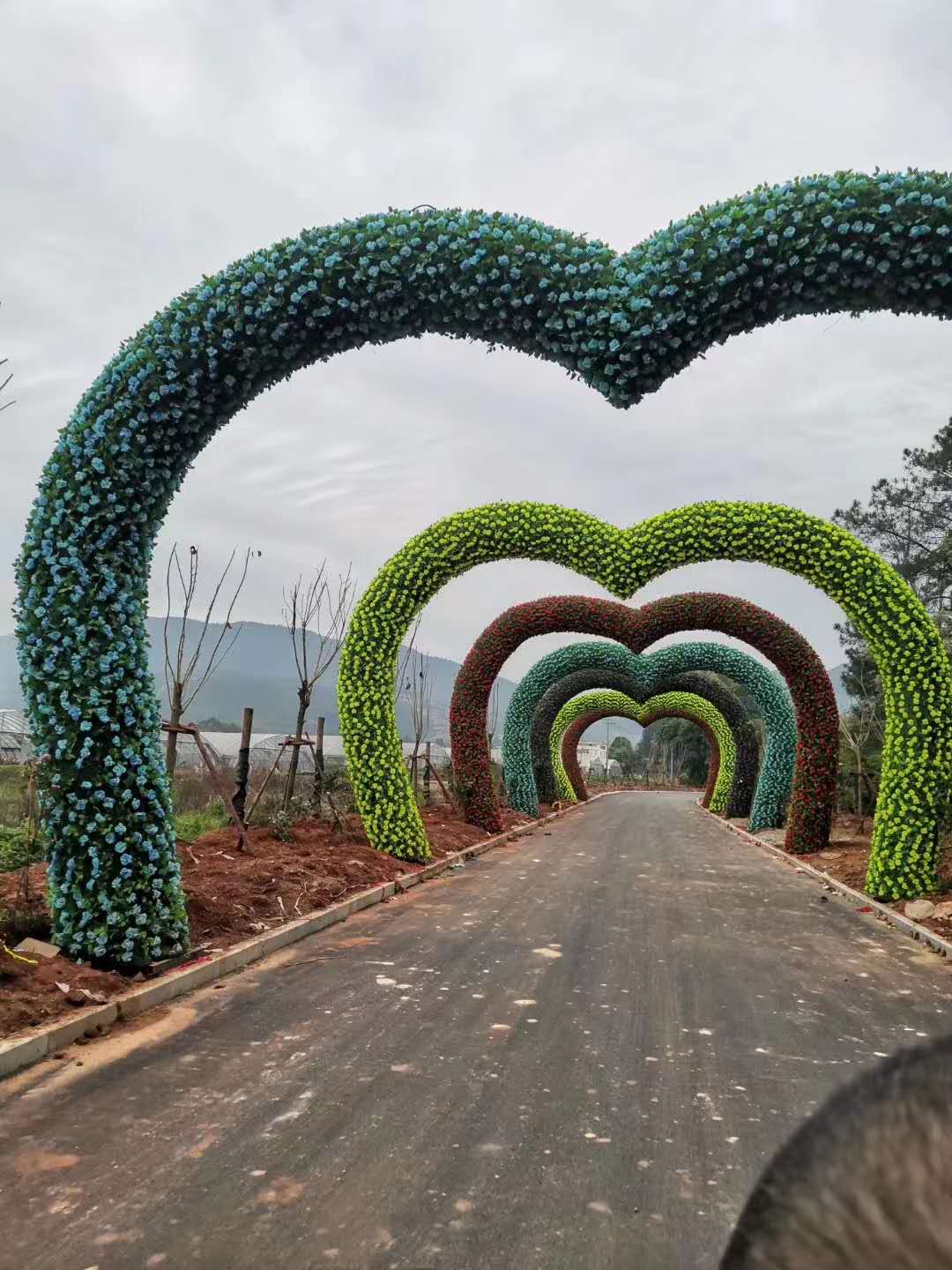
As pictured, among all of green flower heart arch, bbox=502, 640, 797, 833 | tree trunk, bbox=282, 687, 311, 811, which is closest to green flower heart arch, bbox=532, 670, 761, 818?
green flower heart arch, bbox=502, 640, 797, 833

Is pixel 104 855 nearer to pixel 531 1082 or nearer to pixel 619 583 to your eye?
pixel 531 1082

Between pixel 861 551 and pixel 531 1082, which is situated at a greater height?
pixel 861 551

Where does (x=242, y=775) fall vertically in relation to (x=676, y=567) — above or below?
below

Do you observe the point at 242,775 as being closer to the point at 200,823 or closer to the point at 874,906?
the point at 200,823

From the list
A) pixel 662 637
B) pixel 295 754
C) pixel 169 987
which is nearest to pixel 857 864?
pixel 662 637

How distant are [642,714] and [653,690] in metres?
7.77

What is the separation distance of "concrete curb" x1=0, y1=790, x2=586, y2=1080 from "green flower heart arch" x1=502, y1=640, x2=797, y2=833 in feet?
40.2

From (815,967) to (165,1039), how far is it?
16.0 feet

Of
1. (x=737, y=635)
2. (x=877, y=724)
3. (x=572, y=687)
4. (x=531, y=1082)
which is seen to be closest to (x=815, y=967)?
(x=531, y=1082)

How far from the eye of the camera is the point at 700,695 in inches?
1008

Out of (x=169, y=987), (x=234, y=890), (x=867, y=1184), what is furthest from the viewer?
(x=234, y=890)

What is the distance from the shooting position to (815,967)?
6.86 meters

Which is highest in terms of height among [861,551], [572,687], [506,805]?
[861,551]

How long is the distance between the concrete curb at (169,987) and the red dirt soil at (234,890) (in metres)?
0.13
